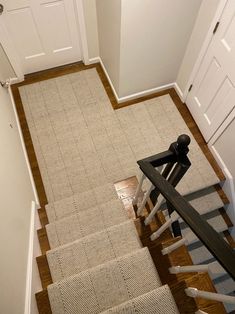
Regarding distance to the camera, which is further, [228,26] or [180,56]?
[180,56]

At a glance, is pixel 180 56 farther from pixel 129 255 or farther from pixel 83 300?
pixel 83 300

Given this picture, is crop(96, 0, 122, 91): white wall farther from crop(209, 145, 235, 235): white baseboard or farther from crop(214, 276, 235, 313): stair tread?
crop(214, 276, 235, 313): stair tread

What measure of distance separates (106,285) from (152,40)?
2.18 metres

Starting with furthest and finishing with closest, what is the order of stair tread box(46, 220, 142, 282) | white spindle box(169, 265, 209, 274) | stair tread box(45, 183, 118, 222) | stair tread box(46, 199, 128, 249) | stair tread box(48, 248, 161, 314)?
stair tread box(45, 183, 118, 222), stair tread box(46, 199, 128, 249), stair tread box(46, 220, 142, 282), stair tread box(48, 248, 161, 314), white spindle box(169, 265, 209, 274)

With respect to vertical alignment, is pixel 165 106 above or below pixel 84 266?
above

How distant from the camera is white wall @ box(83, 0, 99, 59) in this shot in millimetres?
2801

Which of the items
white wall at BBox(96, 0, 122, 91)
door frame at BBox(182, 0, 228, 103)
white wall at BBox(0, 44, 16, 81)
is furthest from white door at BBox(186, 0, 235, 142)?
white wall at BBox(0, 44, 16, 81)

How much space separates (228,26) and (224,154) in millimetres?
1192

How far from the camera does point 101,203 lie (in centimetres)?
241

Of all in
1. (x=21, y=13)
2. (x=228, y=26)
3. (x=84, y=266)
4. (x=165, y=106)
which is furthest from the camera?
(x=165, y=106)

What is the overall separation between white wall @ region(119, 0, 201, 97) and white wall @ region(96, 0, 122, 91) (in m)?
0.08

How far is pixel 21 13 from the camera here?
262 cm

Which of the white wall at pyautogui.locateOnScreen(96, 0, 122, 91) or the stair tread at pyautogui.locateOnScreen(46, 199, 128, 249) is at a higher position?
the white wall at pyautogui.locateOnScreen(96, 0, 122, 91)

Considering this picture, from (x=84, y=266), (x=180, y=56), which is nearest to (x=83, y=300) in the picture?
(x=84, y=266)
